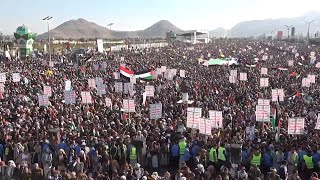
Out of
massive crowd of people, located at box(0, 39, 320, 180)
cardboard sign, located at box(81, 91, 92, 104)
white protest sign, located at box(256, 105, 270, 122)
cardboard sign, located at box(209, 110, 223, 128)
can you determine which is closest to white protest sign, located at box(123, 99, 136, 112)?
massive crowd of people, located at box(0, 39, 320, 180)

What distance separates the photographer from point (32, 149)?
563 inches

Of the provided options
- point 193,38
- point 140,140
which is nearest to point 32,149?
point 140,140

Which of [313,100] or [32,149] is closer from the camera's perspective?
[32,149]

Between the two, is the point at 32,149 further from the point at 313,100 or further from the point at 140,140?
the point at 313,100

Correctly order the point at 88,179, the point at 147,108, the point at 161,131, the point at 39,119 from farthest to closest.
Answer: the point at 147,108, the point at 39,119, the point at 161,131, the point at 88,179

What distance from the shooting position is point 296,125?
14.6 m

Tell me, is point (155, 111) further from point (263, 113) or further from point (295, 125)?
point (295, 125)

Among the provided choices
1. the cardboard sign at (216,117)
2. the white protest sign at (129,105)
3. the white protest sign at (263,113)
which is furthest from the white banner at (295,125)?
the white protest sign at (129,105)

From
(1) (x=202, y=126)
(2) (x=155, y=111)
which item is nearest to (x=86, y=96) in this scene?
(2) (x=155, y=111)

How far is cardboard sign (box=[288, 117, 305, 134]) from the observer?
14.6 m

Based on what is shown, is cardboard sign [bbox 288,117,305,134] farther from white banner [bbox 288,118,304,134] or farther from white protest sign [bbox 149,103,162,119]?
white protest sign [bbox 149,103,162,119]

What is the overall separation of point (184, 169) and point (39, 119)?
9.46m

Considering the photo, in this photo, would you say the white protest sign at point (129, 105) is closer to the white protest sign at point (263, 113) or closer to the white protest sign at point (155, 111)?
the white protest sign at point (155, 111)

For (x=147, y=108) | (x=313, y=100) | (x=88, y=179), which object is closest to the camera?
(x=88, y=179)
